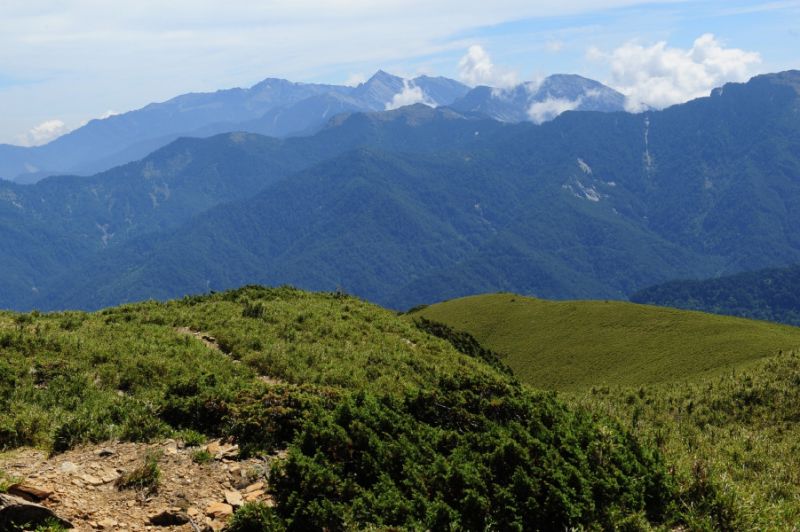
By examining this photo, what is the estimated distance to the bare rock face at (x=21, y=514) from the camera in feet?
32.8

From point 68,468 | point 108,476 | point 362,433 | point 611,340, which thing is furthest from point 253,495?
point 611,340

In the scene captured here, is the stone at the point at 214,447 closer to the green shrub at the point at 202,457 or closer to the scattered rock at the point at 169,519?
the green shrub at the point at 202,457

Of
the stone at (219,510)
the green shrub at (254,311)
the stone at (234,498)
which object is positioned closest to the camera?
the stone at (219,510)

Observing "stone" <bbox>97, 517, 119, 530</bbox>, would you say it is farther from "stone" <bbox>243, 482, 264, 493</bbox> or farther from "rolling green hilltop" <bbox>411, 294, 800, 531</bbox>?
"rolling green hilltop" <bbox>411, 294, 800, 531</bbox>

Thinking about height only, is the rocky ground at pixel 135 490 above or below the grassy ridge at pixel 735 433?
above

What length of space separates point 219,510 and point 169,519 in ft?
3.07

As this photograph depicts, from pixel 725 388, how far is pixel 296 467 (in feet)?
105

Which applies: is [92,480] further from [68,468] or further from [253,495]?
[253,495]

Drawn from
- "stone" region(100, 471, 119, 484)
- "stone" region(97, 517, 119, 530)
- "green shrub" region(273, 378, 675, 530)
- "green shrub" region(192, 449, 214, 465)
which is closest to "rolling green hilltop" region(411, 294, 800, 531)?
"green shrub" region(273, 378, 675, 530)

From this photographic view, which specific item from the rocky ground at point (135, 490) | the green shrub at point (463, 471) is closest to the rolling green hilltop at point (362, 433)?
the green shrub at point (463, 471)

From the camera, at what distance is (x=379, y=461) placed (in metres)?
12.4

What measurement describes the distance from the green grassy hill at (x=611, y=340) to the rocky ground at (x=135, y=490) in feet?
151

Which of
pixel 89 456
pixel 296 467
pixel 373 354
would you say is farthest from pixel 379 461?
pixel 373 354

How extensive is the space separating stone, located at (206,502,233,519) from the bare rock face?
2.47 m
